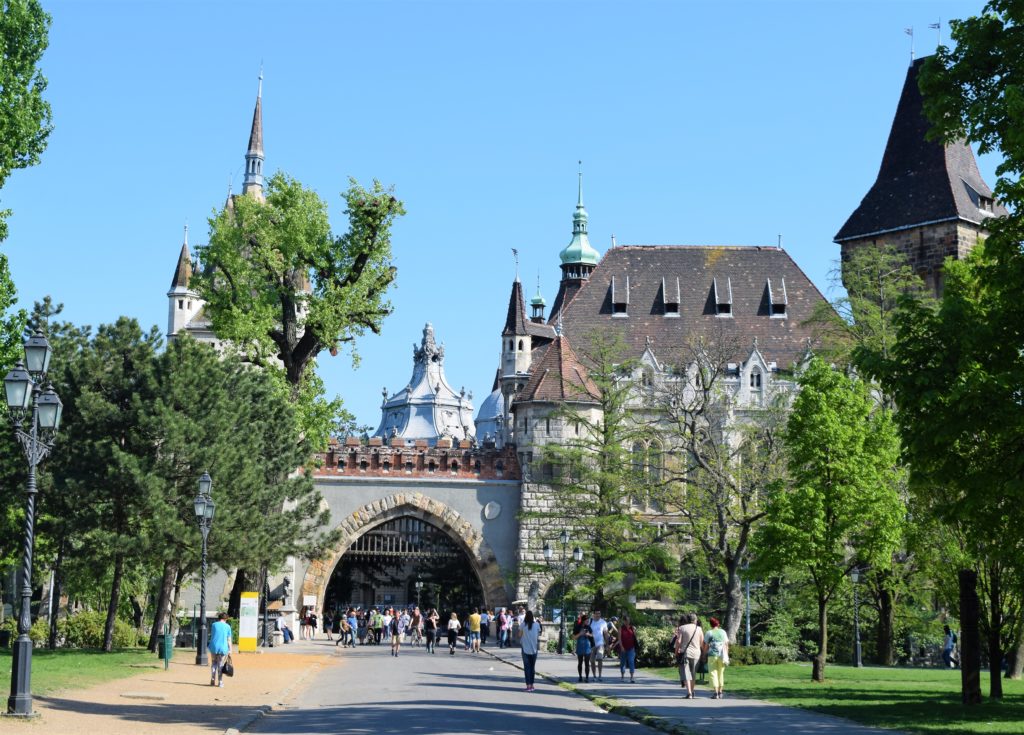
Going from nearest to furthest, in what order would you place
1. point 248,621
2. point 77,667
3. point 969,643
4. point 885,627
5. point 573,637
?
point 969,643, point 77,667, point 248,621, point 885,627, point 573,637

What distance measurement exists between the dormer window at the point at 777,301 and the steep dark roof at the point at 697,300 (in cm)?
10

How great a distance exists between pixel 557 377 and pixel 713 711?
3809 centimetres

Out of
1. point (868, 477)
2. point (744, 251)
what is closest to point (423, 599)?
point (744, 251)

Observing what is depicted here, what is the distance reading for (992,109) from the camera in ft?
59.3

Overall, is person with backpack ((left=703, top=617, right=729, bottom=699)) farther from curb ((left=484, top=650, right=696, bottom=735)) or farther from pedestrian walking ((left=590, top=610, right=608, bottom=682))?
pedestrian walking ((left=590, top=610, right=608, bottom=682))

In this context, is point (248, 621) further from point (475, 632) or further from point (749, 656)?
point (749, 656)

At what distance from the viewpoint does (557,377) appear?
A: 192ft

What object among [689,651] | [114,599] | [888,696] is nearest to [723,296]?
[114,599]

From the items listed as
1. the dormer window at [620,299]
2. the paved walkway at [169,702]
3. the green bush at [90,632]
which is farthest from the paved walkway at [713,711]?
the dormer window at [620,299]

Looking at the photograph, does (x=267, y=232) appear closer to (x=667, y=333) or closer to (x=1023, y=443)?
(x=1023, y=443)

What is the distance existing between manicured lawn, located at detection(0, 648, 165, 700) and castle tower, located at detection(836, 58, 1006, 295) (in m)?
40.1

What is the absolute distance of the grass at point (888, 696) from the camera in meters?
18.7

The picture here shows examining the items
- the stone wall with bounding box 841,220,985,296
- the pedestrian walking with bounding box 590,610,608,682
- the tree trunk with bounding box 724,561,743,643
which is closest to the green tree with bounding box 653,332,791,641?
the tree trunk with bounding box 724,561,743,643

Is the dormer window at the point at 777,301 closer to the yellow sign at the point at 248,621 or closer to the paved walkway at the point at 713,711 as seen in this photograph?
the yellow sign at the point at 248,621
